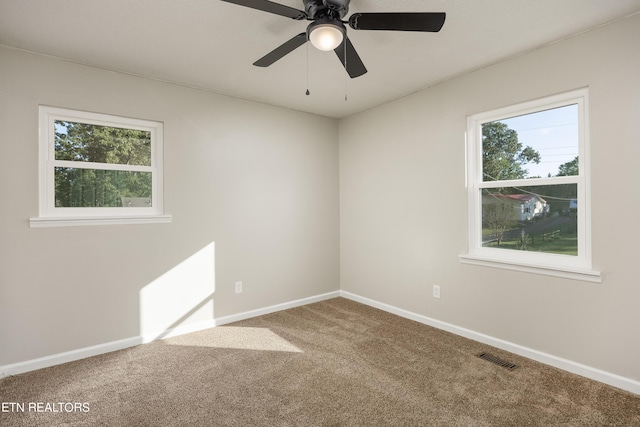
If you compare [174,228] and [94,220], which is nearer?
[94,220]

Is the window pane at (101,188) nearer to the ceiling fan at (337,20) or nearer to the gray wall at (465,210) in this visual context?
the ceiling fan at (337,20)

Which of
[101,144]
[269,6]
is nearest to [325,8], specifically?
[269,6]

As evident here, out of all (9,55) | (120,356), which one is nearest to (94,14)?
(9,55)

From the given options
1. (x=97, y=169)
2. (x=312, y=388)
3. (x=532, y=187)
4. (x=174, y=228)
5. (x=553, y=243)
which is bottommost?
(x=312, y=388)

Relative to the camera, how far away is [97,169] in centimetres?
296

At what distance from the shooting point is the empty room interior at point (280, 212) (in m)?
2.15

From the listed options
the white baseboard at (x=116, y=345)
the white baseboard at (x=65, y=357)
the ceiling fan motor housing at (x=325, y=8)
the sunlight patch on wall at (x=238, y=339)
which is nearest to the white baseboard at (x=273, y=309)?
the white baseboard at (x=116, y=345)

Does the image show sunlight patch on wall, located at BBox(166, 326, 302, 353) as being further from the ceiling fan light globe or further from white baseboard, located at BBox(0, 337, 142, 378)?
the ceiling fan light globe

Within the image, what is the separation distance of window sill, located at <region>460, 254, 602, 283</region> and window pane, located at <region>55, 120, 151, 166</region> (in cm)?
330

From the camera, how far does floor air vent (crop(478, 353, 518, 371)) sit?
2592mm

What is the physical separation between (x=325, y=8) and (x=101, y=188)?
8.22 feet

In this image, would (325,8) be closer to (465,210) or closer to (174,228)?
(465,210)

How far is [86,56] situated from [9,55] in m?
0.51

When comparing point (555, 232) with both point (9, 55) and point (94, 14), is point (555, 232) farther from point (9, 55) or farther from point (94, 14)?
point (9, 55)
